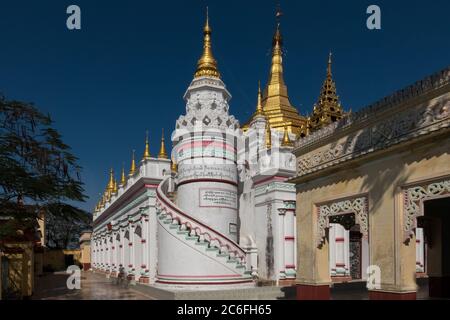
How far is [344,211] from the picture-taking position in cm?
985

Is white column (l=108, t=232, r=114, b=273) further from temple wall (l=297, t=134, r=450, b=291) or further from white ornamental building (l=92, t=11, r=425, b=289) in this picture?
temple wall (l=297, t=134, r=450, b=291)

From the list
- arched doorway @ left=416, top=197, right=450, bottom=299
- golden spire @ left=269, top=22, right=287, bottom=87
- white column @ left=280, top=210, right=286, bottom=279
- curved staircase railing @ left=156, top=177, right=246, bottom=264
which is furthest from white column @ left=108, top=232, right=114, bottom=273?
arched doorway @ left=416, top=197, right=450, bottom=299

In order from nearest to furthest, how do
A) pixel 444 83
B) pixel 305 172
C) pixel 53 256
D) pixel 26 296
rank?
pixel 444 83, pixel 305 172, pixel 26 296, pixel 53 256

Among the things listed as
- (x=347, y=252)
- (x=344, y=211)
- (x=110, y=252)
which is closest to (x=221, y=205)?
(x=347, y=252)

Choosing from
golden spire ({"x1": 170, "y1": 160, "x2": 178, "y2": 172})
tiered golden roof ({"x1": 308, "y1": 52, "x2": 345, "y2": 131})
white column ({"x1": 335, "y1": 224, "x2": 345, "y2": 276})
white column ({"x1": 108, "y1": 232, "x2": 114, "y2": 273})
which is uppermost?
tiered golden roof ({"x1": 308, "y1": 52, "x2": 345, "y2": 131})

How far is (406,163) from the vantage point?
8359 millimetres

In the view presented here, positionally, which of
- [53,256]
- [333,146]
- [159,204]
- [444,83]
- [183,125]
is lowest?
[53,256]

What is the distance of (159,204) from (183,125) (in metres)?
3.87

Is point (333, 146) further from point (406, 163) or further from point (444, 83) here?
point (444, 83)

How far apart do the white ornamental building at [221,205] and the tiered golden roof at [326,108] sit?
7cm

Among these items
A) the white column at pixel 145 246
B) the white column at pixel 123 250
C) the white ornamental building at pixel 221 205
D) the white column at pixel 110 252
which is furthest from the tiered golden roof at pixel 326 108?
the white column at pixel 110 252

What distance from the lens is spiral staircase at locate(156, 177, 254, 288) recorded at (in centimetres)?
1823

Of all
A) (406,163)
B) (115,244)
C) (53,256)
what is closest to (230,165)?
(406,163)

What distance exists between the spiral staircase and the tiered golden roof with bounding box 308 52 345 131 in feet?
25.6
